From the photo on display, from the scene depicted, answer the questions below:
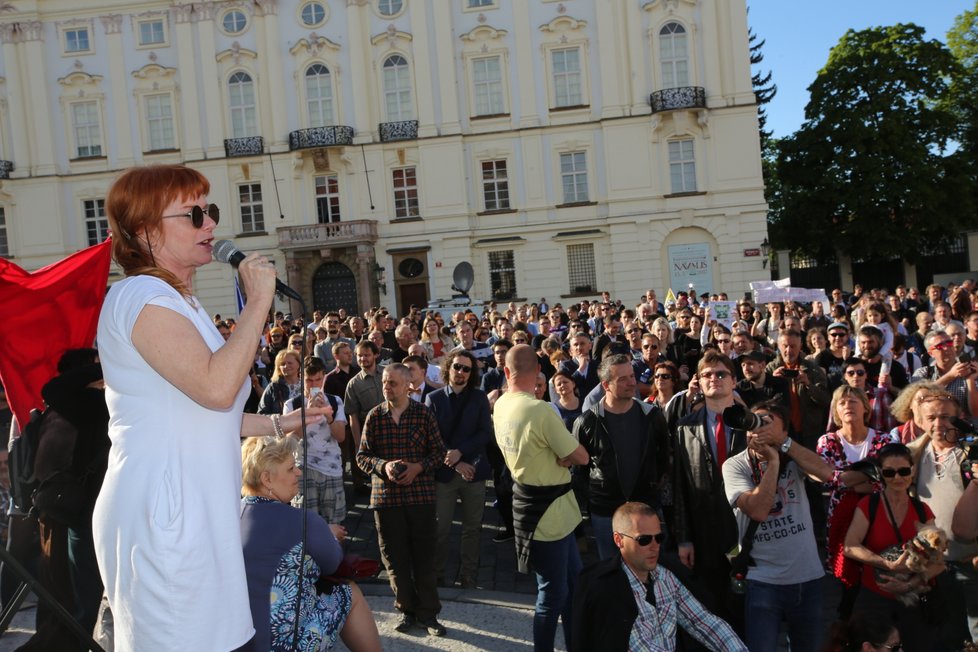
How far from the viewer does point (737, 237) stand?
34.1 m

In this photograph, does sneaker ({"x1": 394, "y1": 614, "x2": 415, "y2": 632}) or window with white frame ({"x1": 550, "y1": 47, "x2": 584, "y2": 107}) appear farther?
window with white frame ({"x1": 550, "y1": 47, "x2": 584, "y2": 107})

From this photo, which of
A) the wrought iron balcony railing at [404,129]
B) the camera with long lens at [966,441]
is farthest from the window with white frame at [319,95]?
the camera with long lens at [966,441]

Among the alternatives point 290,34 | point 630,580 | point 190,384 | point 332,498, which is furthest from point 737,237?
point 190,384

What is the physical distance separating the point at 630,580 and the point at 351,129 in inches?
1309

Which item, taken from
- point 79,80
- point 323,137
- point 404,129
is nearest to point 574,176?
point 404,129

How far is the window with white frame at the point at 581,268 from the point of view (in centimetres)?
3556

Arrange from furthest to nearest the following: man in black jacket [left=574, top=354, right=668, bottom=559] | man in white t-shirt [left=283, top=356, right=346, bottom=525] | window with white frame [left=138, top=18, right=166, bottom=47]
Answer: window with white frame [left=138, top=18, right=166, bottom=47], man in white t-shirt [left=283, top=356, right=346, bottom=525], man in black jacket [left=574, top=354, right=668, bottom=559]

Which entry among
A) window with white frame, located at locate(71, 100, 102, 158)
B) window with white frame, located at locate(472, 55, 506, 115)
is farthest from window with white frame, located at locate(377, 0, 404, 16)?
window with white frame, located at locate(71, 100, 102, 158)

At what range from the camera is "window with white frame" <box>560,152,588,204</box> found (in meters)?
35.3

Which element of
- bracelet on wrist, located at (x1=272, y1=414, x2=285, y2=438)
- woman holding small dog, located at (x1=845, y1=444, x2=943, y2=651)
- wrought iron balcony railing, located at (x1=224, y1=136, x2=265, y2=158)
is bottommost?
woman holding small dog, located at (x1=845, y1=444, x2=943, y2=651)

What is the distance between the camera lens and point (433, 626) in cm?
634

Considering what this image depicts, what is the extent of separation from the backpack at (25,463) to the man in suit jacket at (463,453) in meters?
3.20

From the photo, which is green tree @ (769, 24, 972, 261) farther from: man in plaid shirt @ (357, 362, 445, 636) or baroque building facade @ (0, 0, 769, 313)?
man in plaid shirt @ (357, 362, 445, 636)

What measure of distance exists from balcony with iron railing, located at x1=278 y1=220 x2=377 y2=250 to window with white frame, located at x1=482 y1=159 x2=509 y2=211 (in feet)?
15.6
